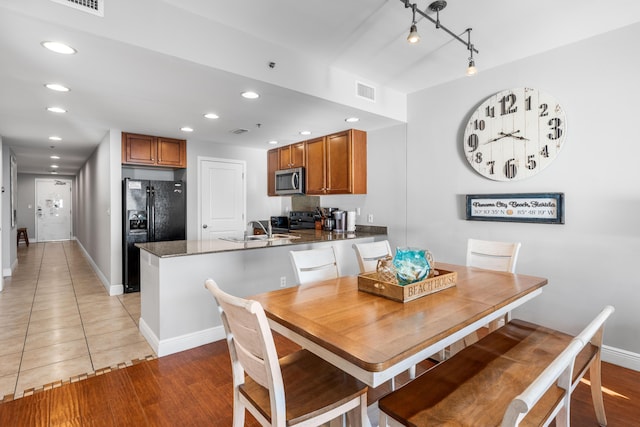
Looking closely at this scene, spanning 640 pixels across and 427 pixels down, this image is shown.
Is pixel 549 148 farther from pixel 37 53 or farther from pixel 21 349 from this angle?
pixel 21 349

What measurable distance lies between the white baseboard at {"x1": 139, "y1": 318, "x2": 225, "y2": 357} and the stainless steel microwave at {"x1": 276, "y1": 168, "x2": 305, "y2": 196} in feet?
7.74

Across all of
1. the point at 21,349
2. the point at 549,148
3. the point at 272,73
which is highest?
the point at 272,73

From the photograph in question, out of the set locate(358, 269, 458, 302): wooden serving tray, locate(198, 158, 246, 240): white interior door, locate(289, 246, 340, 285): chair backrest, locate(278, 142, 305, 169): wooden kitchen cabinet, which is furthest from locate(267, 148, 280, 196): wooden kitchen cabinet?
locate(358, 269, 458, 302): wooden serving tray

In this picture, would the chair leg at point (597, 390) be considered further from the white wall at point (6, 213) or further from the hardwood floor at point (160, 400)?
the white wall at point (6, 213)

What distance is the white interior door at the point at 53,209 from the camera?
34.6ft

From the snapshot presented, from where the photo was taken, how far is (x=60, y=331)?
3174 mm

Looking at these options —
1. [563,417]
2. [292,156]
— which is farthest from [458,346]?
[292,156]

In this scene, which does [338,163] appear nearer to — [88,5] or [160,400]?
[88,5]

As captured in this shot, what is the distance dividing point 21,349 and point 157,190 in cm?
243

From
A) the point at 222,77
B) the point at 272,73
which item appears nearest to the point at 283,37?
the point at 272,73

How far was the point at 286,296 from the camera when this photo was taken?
172 cm

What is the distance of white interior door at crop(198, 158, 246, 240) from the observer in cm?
513

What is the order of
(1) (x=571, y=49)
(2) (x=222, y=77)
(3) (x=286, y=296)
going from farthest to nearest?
(1) (x=571, y=49)
(2) (x=222, y=77)
(3) (x=286, y=296)

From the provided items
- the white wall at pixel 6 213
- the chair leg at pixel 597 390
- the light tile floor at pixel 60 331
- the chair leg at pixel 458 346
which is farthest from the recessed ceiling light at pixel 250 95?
the white wall at pixel 6 213
